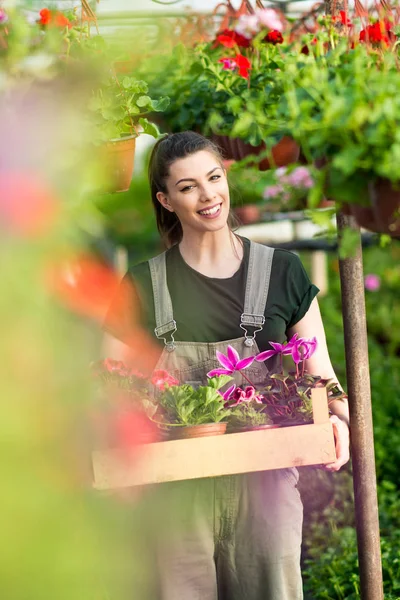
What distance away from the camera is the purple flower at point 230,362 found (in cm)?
172

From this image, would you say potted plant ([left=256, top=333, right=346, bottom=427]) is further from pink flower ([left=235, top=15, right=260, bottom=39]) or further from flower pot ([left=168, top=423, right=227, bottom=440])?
pink flower ([left=235, top=15, right=260, bottom=39])

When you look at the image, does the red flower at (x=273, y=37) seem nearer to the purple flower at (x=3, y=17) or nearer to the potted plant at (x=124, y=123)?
the potted plant at (x=124, y=123)

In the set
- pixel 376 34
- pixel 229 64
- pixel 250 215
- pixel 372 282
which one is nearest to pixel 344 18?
pixel 376 34

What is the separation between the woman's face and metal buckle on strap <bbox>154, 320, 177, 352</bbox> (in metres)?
0.25

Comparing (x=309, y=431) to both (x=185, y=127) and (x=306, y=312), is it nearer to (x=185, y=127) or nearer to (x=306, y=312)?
(x=306, y=312)

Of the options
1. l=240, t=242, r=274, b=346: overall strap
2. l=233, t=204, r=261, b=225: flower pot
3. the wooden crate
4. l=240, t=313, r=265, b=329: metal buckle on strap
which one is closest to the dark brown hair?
l=240, t=242, r=274, b=346: overall strap

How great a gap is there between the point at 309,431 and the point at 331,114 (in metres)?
0.70

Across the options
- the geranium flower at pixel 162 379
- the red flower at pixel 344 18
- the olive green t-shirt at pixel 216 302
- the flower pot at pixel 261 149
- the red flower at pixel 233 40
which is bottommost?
the geranium flower at pixel 162 379

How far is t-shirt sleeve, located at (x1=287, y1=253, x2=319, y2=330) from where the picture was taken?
194 cm

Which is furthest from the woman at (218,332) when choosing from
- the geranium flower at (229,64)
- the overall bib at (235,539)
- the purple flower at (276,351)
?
the geranium flower at (229,64)

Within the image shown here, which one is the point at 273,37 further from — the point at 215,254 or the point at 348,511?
the point at 348,511

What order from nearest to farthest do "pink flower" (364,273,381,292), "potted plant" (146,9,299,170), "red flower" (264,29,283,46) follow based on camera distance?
"potted plant" (146,9,299,170), "red flower" (264,29,283,46), "pink flower" (364,273,381,292)

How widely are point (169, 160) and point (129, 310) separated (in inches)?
15.3

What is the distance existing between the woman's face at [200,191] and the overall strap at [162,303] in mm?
131
